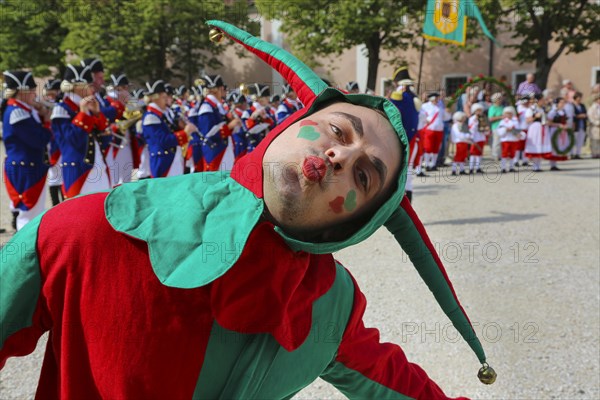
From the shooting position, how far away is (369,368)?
1.64 m

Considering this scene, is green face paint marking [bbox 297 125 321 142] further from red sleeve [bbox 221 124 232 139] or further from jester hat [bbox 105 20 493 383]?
red sleeve [bbox 221 124 232 139]

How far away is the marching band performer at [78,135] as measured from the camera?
6.15 m

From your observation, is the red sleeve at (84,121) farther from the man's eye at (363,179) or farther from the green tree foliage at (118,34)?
the green tree foliage at (118,34)

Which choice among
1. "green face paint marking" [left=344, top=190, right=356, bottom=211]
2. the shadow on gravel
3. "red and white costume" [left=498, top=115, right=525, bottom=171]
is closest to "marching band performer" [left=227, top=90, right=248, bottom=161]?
the shadow on gravel

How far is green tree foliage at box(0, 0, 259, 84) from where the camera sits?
2367 cm

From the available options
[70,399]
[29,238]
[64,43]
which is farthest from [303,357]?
[64,43]

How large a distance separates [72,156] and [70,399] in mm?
5404

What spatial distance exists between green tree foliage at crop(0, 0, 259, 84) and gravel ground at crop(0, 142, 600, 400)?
656 inches

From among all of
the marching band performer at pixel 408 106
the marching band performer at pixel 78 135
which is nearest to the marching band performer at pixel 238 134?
the marching band performer at pixel 408 106

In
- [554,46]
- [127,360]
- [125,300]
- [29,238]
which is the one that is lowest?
[127,360]

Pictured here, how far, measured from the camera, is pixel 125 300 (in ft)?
3.98

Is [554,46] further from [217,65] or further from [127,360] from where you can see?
[127,360]

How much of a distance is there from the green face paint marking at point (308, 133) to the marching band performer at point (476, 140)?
11351mm

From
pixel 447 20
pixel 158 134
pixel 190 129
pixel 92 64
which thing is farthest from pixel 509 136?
pixel 92 64
